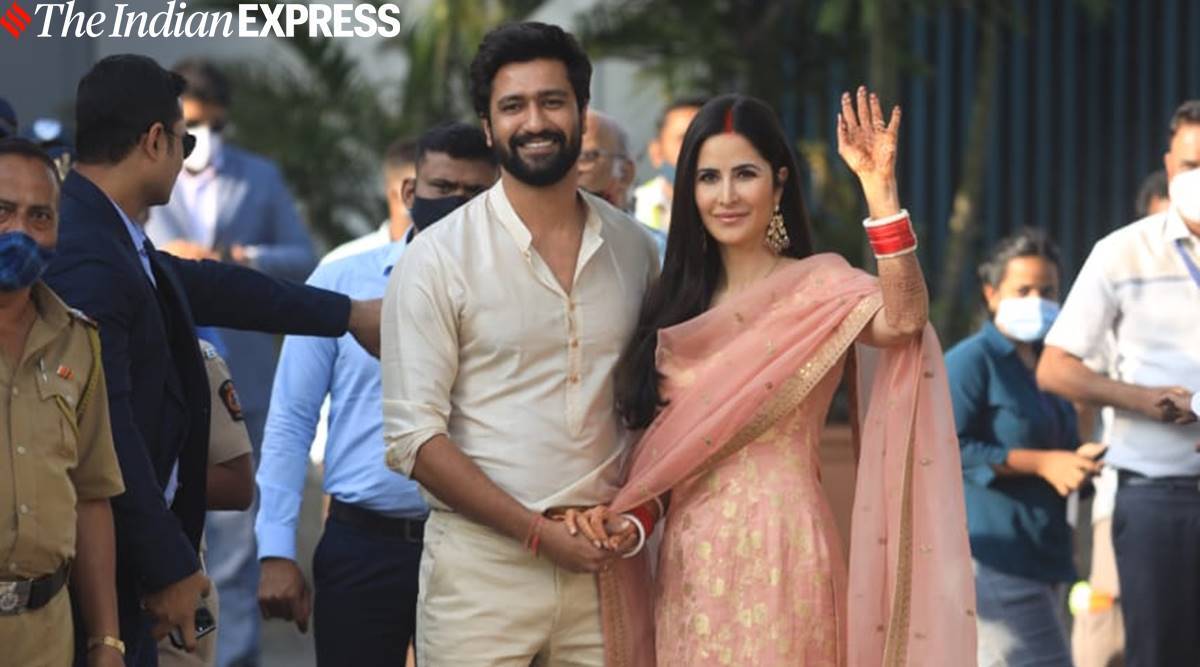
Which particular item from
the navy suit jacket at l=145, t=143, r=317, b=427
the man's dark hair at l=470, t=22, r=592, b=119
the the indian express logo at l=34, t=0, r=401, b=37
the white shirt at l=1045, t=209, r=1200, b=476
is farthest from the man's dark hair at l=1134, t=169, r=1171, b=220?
the the indian express logo at l=34, t=0, r=401, b=37

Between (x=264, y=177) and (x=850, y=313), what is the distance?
4258 millimetres

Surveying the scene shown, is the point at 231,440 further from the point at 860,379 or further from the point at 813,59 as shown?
the point at 813,59

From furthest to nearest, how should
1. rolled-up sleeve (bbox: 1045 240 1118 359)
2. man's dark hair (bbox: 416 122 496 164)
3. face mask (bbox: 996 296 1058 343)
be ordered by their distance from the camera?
face mask (bbox: 996 296 1058 343)
rolled-up sleeve (bbox: 1045 240 1118 359)
man's dark hair (bbox: 416 122 496 164)

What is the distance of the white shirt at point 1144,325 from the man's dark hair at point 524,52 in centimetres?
223

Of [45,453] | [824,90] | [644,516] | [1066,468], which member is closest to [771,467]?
[644,516]

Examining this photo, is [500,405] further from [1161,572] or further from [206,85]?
[206,85]

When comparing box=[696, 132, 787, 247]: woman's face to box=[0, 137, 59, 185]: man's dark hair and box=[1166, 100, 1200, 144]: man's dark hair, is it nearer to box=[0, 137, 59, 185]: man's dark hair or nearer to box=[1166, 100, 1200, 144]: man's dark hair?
box=[0, 137, 59, 185]: man's dark hair

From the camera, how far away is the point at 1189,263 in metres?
6.66

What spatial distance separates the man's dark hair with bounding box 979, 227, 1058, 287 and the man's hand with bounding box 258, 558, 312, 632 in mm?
2725

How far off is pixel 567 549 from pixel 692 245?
776mm

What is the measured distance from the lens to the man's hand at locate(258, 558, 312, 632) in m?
6.02

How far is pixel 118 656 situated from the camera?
15.3ft

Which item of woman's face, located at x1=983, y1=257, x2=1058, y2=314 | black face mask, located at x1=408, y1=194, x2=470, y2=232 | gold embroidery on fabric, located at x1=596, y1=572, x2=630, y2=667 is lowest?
gold embroidery on fabric, located at x1=596, y1=572, x2=630, y2=667

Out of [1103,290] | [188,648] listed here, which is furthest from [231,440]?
[1103,290]
